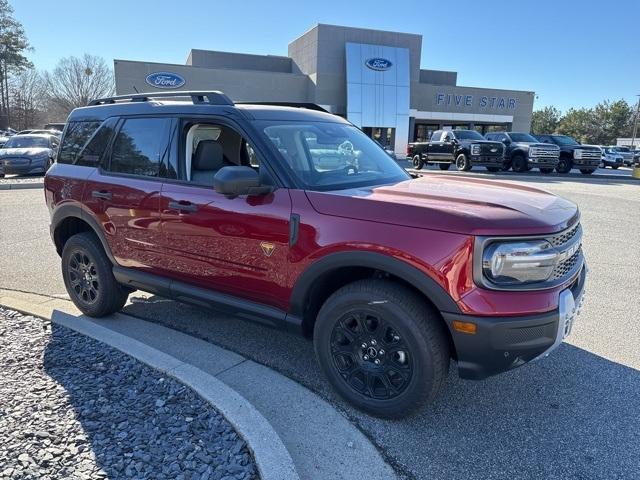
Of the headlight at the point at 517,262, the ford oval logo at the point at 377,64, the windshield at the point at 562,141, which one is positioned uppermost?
the ford oval logo at the point at 377,64

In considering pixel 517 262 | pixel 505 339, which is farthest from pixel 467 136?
pixel 505 339

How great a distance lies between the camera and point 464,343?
2.51 m

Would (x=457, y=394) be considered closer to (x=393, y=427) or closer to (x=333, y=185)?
(x=393, y=427)

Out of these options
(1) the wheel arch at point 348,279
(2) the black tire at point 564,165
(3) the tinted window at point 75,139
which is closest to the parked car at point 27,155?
(3) the tinted window at point 75,139

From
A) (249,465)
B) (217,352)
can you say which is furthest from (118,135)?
(249,465)

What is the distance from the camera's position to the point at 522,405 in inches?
121

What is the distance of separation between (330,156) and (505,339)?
182cm

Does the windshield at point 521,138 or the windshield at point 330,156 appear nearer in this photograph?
the windshield at point 330,156

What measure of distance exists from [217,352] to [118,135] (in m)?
2.06

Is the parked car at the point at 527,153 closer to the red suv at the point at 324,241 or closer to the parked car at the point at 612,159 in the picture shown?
the parked car at the point at 612,159

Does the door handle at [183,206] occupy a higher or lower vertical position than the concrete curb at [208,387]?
higher

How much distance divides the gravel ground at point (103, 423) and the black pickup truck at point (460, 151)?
801 inches

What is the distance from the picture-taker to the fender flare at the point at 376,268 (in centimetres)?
252

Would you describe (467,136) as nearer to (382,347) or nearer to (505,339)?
(382,347)
